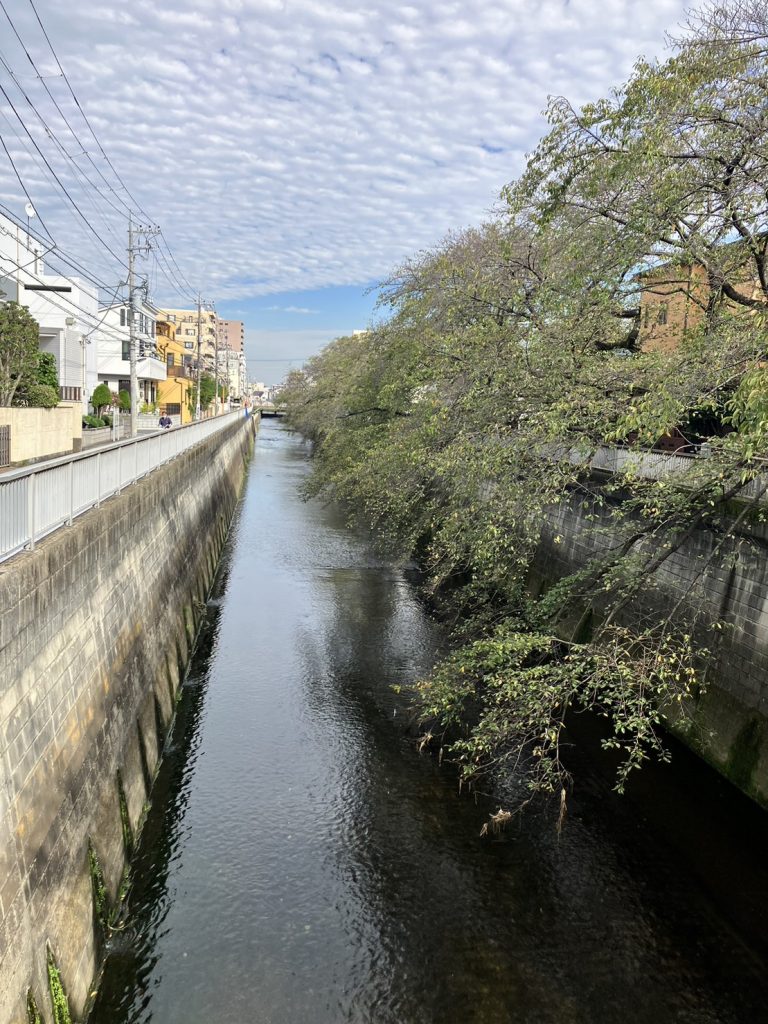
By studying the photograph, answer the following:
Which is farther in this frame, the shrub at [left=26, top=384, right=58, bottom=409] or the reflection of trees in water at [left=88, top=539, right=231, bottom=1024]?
the shrub at [left=26, top=384, right=58, bottom=409]

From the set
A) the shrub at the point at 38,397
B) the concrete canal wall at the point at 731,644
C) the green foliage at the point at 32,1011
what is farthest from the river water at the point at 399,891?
the shrub at the point at 38,397

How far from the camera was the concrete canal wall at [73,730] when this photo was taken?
6000 millimetres

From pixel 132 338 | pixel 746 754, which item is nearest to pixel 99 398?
pixel 132 338

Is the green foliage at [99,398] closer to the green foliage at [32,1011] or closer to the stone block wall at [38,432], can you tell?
the stone block wall at [38,432]

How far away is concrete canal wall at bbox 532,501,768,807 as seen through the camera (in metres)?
11.3

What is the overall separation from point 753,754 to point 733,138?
864cm

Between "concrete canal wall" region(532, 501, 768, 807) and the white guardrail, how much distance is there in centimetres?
720

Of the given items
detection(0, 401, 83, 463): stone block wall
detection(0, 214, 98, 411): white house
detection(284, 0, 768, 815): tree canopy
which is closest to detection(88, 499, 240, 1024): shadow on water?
detection(284, 0, 768, 815): tree canopy

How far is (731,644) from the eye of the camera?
40.2 feet

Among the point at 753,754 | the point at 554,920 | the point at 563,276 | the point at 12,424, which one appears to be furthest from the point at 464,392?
the point at 12,424

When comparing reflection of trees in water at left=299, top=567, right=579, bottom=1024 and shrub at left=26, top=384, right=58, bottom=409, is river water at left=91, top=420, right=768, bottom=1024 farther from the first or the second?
shrub at left=26, top=384, right=58, bottom=409

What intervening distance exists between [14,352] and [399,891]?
85.8ft

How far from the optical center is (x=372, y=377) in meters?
24.6

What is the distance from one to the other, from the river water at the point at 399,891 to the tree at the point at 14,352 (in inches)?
732
